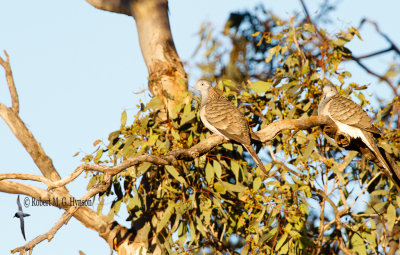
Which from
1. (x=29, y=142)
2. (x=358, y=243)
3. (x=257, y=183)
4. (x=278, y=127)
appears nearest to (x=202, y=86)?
(x=257, y=183)

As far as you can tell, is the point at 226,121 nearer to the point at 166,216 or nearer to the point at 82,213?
the point at 166,216

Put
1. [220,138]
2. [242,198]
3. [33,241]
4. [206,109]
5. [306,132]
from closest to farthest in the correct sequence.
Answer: [33,241] < [220,138] < [206,109] < [242,198] < [306,132]

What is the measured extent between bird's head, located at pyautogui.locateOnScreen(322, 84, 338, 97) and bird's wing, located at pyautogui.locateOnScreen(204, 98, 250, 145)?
1074 millimetres

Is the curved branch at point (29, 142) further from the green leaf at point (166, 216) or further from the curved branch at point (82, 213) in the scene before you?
the green leaf at point (166, 216)

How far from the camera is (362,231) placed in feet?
18.4

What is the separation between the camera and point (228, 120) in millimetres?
5027

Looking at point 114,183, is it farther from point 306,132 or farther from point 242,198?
point 306,132

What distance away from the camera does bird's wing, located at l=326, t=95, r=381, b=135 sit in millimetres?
5000

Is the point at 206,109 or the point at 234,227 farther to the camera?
the point at 234,227

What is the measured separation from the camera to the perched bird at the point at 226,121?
4836 mm

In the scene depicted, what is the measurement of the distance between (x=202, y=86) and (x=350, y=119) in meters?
1.82

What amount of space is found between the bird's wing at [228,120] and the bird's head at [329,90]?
1074mm

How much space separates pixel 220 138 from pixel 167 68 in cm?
222

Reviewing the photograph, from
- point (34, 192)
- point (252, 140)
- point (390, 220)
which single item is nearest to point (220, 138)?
point (252, 140)
